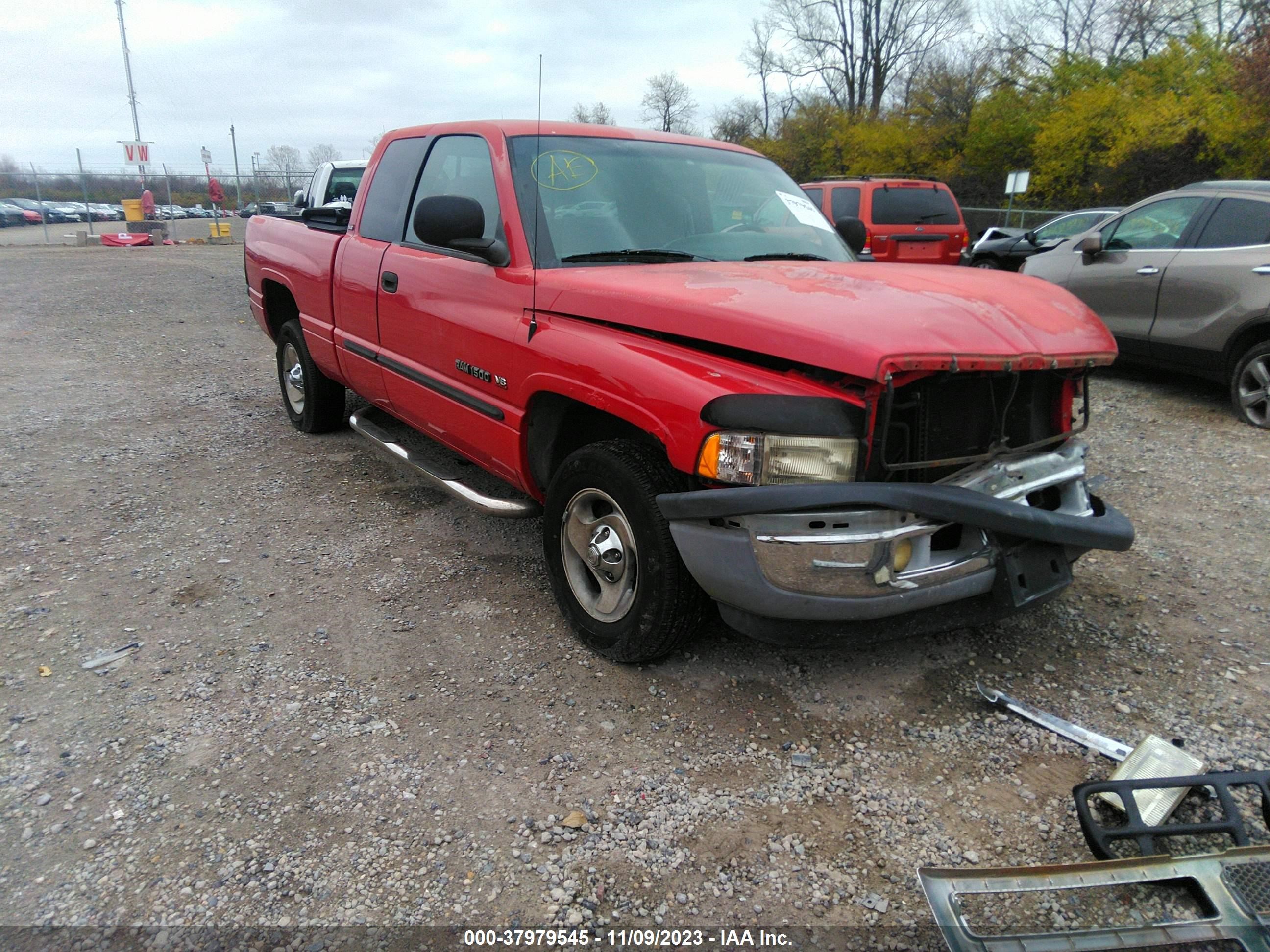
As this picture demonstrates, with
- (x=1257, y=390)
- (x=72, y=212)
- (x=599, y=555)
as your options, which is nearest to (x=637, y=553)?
(x=599, y=555)

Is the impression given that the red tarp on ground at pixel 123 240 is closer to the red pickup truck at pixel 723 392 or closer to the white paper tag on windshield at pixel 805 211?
the red pickup truck at pixel 723 392

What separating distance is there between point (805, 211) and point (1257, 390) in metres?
4.22

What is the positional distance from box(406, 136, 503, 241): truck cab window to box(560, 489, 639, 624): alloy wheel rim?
1282 millimetres

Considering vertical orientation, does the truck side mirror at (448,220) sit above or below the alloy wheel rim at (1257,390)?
above

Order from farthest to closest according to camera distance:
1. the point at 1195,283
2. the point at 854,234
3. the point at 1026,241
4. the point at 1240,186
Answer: the point at 1026,241
the point at 1240,186
the point at 1195,283
the point at 854,234

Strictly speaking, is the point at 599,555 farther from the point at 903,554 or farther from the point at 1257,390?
the point at 1257,390

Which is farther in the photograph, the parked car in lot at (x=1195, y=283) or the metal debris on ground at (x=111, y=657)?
the parked car in lot at (x=1195, y=283)

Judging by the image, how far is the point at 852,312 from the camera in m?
2.54

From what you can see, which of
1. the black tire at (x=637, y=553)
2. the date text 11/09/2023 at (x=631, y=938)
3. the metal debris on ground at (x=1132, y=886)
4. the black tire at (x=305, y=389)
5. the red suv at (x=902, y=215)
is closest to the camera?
the metal debris on ground at (x=1132, y=886)

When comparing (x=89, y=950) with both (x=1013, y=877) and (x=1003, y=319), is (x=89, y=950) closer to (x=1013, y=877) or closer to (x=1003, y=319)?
(x=1013, y=877)

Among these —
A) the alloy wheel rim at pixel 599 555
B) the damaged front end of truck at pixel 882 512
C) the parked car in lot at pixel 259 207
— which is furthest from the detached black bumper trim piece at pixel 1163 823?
the parked car in lot at pixel 259 207

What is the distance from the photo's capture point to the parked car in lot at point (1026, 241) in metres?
10.7

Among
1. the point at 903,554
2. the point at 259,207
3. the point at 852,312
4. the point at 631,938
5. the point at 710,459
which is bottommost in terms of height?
the point at 631,938

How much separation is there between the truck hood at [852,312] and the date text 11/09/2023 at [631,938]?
1464 millimetres
